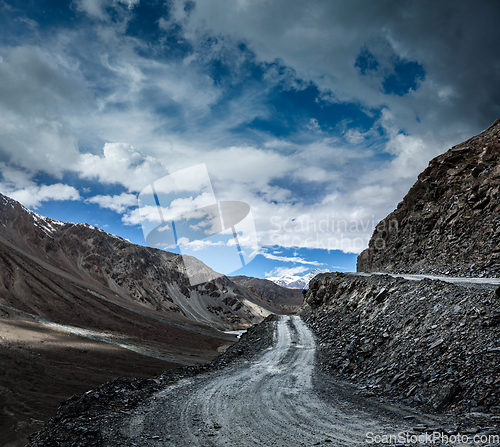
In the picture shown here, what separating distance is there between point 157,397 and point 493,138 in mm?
44790

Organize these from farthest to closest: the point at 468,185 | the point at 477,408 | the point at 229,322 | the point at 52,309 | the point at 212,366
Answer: the point at 229,322 < the point at 52,309 < the point at 468,185 < the point at 212,366 < the point at 477,408

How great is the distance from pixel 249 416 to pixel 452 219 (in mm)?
31064

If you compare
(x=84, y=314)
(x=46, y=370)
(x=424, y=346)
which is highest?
(x=424, y=346)

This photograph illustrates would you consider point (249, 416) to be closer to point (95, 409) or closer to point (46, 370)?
point (95, 409)

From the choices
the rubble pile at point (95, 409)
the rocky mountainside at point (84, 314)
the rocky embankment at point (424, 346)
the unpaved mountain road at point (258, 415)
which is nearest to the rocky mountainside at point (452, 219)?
the rocky embankment at point (424, 346)

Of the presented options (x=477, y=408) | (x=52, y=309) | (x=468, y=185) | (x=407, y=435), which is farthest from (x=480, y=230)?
(x=52, y=309)

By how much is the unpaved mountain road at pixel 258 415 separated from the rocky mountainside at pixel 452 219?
16765 millimetres

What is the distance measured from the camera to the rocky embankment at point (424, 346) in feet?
29.0

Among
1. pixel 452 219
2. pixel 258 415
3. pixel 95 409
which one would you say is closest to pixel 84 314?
pixel 95 409

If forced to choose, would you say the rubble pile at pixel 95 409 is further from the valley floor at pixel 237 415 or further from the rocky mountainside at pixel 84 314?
the rocky mountainside at pixel 84 314

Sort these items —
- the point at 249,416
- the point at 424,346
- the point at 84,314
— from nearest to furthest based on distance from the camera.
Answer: the point at 249,416
the point at 424,346
the point at 84,314

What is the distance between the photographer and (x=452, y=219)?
30109 millimetres

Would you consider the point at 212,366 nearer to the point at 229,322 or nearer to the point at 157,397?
the point at 157,397

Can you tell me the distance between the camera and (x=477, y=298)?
12719mm
